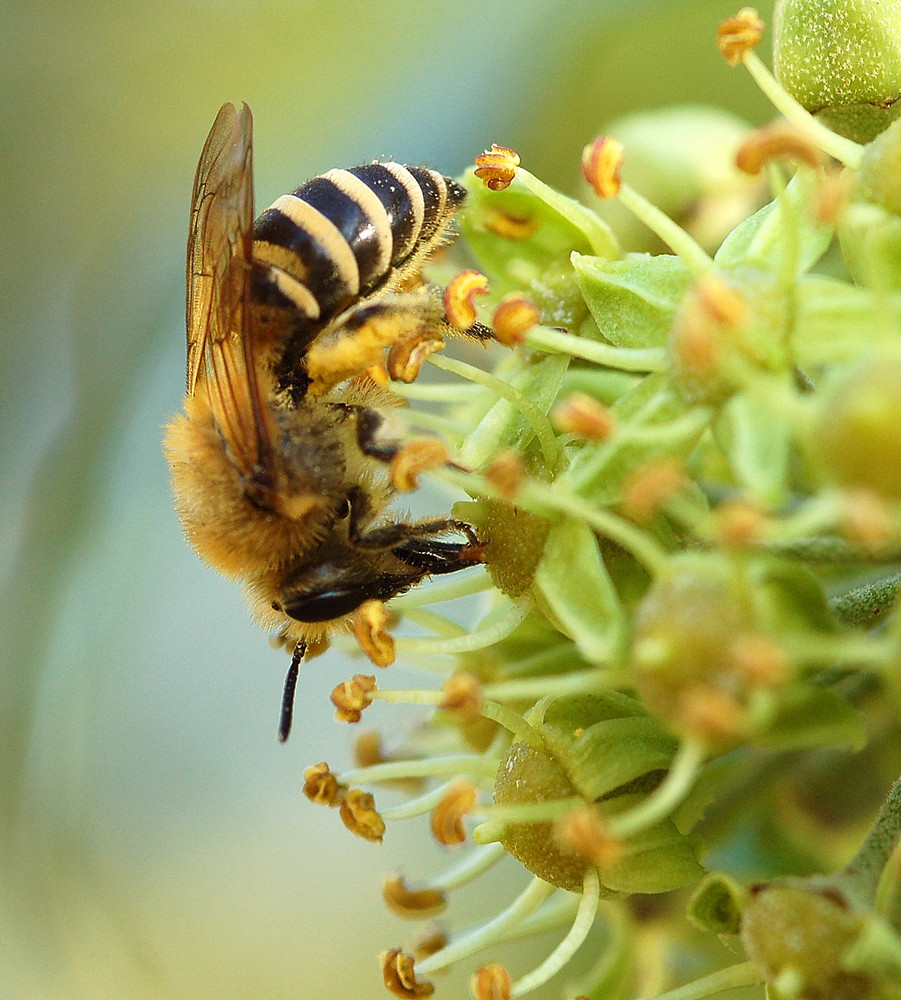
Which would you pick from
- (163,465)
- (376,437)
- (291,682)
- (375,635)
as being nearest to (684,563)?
(375,635)

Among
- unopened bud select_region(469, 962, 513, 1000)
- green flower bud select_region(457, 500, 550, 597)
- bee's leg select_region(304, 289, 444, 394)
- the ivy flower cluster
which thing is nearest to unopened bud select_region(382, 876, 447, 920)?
the ivy flower cluster

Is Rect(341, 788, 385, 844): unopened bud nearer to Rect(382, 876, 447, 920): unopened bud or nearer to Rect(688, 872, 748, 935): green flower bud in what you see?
Rect(382, 876, 447, 920): unopened bud

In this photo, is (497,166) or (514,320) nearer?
(514,320)

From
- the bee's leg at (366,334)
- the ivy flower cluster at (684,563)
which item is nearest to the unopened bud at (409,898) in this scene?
the ivy flower cluster at (684,563)

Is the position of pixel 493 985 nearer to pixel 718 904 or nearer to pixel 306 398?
pixel 718 904

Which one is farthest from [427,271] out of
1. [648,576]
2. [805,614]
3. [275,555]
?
[805,614]

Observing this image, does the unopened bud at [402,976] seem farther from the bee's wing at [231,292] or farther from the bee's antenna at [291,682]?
the bee's wing at [231,292]

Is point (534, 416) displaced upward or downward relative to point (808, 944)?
upward
